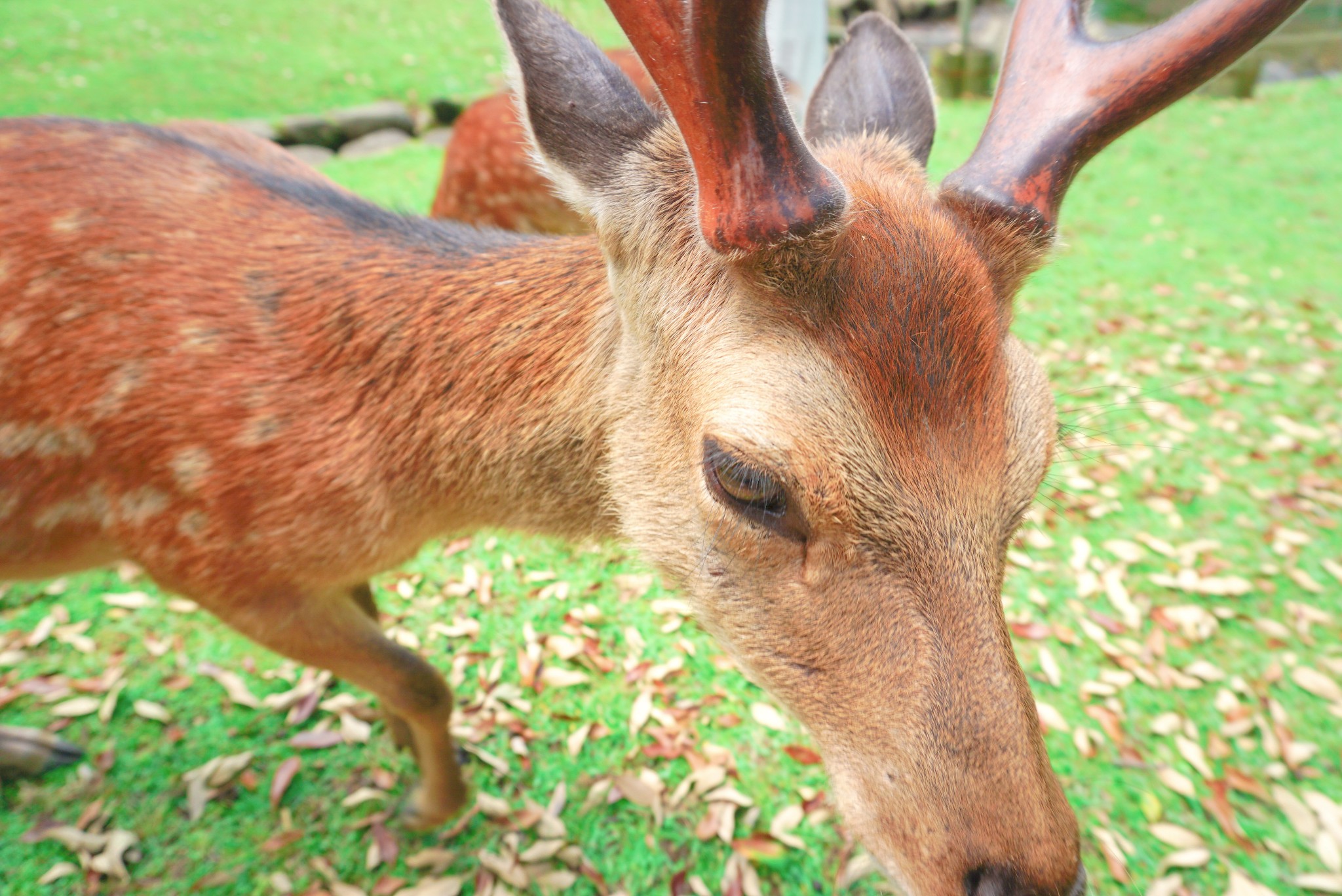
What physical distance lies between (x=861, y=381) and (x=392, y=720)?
8.28 ft

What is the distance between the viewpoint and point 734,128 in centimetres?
144

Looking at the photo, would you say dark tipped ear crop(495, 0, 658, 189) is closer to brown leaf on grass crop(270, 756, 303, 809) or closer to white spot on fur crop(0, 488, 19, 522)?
white spot on fur crop(0, 488, 19, 522)

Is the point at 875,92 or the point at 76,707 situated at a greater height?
the point at 875,92

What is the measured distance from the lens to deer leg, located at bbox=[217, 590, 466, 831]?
230 cm

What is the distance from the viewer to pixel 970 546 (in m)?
1.55

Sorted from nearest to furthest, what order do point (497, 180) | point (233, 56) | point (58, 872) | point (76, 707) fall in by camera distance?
point (58, 872) < point (76, 707) < point (497, 180) < point (233, 56)

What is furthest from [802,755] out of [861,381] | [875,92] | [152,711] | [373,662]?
[152,711]

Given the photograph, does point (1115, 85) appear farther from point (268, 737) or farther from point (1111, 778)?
point (268, 737)

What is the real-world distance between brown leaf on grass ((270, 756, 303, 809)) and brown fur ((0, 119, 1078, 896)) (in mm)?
655

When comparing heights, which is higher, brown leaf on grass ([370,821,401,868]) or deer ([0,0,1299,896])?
deer ([0,0,1299,896])

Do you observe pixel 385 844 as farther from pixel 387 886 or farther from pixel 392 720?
pixel 392 720

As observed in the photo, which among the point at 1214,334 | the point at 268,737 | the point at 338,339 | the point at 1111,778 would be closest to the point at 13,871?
the point at 268,737

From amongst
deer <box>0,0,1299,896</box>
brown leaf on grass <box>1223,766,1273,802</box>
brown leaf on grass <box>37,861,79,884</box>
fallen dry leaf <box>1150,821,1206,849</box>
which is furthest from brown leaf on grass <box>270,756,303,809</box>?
brown leaf on grass <box>1223,766,1273,802</box>

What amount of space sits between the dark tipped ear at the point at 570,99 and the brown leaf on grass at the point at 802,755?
2413mm
